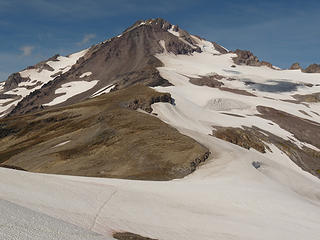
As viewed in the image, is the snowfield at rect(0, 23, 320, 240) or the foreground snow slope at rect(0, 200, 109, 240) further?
the snowfield at rect(0, 23, 320, 240)

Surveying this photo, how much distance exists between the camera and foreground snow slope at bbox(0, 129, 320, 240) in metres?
18.3

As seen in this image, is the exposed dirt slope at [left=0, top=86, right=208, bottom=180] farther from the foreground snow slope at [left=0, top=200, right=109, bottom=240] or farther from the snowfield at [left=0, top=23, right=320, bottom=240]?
the foreground snow slope at [left=0, top=200, right=109, bottom=240]

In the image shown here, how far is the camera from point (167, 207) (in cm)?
2406

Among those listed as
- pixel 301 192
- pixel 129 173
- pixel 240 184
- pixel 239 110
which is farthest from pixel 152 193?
pixel 239 110

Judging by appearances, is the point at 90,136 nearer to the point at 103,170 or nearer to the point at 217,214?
the point at 103,170

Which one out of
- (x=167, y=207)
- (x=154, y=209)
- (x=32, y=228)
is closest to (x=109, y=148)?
(x=167, y=207)

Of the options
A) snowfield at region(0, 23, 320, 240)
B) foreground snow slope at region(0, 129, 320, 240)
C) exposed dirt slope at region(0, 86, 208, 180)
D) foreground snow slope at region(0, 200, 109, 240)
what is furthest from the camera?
exposed dirt slope at region(0, 86, 208, 180)

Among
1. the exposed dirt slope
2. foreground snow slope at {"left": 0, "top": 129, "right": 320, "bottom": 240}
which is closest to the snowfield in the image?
foreground snow slope at {"left": 0, "top": 129, "right": 320, "bottom": 240}

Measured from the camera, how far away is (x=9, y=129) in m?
95.6

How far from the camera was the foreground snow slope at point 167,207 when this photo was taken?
1832 cm

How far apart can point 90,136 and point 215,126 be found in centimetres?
4303

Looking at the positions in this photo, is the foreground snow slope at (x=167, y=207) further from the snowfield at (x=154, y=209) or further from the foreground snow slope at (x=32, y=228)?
the foreground snow slope at (x=32, y=228)

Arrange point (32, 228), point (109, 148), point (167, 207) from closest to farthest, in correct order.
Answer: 1. point (32, 228)
2. point (167, 207)
3. point (109, 148)

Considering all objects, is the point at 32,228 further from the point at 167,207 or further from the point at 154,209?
the point at 167,207
